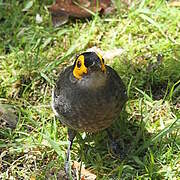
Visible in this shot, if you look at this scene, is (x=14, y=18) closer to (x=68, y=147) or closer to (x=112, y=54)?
(x=112, y=54)

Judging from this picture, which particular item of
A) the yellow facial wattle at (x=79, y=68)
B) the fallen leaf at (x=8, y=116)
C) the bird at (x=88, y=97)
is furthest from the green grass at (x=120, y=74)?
the yellow facial wattle at (x=79, y=68)

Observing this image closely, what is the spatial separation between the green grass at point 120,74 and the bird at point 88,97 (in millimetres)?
315

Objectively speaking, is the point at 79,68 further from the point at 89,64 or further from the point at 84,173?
the point at 84,173

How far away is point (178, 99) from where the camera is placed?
4.28 meters

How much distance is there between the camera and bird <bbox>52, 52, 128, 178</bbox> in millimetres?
3469

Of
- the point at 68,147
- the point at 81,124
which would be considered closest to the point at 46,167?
the point at 68,147

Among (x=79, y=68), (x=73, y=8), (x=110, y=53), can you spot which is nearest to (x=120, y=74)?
(x=110, y=53)

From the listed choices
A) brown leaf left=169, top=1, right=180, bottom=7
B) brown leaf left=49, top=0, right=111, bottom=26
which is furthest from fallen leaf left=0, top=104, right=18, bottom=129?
brown leaf left=169, top=1, right=180, bottom=7

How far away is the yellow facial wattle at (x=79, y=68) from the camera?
3.38 metres

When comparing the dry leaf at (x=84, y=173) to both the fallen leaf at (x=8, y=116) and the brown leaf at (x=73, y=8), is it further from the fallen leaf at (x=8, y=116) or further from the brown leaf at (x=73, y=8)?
the brown leaf at (x=73, y=8)

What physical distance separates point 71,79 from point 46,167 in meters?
0.69

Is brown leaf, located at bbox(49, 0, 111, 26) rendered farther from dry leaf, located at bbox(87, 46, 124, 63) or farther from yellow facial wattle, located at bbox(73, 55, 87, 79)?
yellow facial wattle, located at bbox(73, 55, 87, 79)

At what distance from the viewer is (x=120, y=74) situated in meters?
4.50

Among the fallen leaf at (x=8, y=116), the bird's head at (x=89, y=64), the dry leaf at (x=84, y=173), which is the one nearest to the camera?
the bird's head at (x=89, y=64)
